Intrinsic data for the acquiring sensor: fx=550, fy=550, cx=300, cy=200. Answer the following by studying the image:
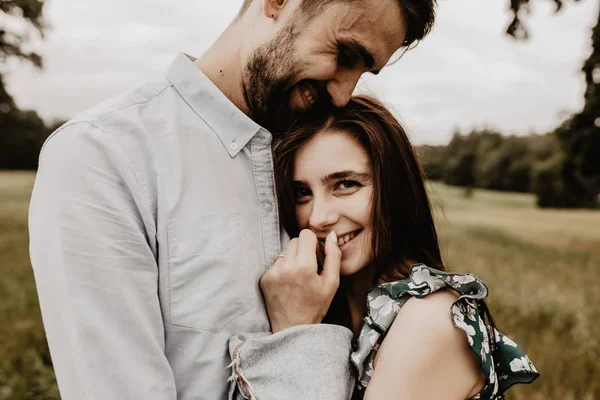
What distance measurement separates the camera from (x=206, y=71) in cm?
216

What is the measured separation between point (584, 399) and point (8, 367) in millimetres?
5596

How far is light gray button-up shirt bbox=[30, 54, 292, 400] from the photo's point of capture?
1469 mm

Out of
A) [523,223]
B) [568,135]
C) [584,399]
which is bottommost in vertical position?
[523,223]

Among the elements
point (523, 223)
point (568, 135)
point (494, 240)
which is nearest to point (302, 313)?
point (568, 135)

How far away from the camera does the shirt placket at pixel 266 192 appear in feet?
6.67

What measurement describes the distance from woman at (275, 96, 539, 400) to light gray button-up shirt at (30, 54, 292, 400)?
33 cm

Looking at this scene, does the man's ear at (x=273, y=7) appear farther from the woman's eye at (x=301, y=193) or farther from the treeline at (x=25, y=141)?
the treeline at (x=25, y=141)

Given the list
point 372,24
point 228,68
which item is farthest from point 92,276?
point 372,24

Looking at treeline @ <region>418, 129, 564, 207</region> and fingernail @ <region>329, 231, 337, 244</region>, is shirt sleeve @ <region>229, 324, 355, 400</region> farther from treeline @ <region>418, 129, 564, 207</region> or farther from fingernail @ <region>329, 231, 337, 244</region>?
treeline @ <region>418, 129, 564, 207</region>

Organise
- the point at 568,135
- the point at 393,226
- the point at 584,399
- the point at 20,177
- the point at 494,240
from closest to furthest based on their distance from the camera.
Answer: the point at 393,226
the point at 584,399
the point at 568,135
the point at 494,240
the point at 20,177

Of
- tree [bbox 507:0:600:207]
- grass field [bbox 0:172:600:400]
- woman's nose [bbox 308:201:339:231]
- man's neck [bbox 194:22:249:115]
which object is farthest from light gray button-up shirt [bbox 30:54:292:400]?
tree [bbox 507:0:600:207]

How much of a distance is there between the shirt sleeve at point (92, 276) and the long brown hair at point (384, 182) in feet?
2.90

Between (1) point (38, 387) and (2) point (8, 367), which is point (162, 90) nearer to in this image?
(1) point (38, 387)

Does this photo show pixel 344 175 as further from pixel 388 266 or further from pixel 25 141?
pixel 25 141
